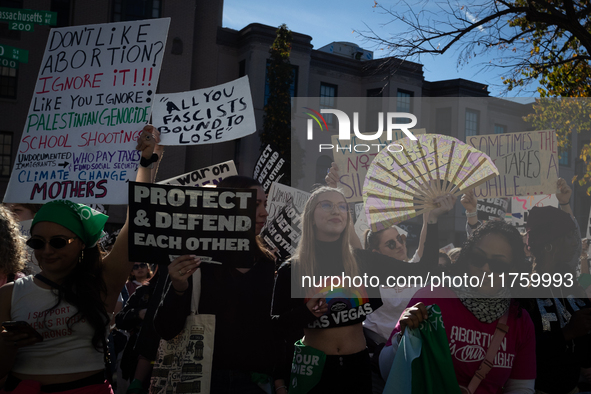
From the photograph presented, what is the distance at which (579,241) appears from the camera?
11.6ft

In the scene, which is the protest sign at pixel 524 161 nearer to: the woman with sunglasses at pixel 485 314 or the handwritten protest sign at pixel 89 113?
the woman with sunglasses at pixel 485 314

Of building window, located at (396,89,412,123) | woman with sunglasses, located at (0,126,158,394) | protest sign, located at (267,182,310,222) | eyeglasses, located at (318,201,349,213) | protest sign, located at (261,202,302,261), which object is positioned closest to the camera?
woman with sunglasses, located at (0,126,158,394)

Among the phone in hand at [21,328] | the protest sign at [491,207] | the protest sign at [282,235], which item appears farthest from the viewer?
the protest sign at [491,207]

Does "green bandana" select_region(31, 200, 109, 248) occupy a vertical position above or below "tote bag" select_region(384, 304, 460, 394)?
above

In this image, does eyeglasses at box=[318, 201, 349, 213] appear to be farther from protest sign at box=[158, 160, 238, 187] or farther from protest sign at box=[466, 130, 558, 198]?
protest sign at box=[158, 160, 238, 187]

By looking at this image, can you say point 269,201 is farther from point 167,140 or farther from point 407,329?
point 407,329

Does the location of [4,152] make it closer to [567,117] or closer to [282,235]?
[282,235]

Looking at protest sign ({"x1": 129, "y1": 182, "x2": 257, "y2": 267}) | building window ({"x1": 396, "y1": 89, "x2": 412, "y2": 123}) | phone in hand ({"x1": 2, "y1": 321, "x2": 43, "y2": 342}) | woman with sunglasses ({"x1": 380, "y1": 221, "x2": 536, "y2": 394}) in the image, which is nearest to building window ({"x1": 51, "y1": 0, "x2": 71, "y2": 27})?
building window ({"x1": 396, "y1": 89, "x2": 412, "y2": 123})

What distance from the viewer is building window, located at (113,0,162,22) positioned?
68.8ft

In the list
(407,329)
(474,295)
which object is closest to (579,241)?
(474,295)

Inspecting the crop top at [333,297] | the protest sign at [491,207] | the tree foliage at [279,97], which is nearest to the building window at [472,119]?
the tree foliage at [279,97]

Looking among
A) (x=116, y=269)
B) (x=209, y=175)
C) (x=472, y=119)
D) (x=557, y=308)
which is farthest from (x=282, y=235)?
(x=472, y=119)

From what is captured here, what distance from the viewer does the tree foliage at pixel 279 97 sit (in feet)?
68.6

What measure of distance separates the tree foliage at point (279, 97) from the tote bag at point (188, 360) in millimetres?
18243
